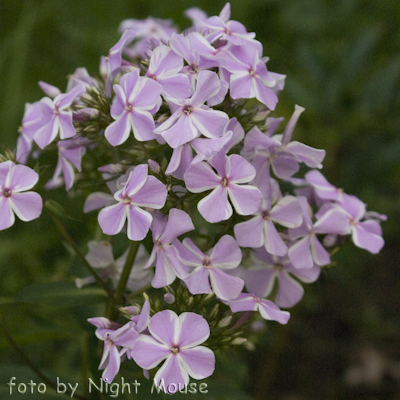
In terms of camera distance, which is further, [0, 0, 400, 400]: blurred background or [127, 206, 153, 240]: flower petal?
[0, 0, 400, 400]: blurred background

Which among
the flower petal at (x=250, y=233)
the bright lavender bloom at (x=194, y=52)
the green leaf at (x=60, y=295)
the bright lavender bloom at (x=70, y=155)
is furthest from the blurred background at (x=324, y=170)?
the bright lavender bloom at (x=194, y=52)

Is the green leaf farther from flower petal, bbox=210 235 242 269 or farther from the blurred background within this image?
flower petal, bbox=210 235 242 269

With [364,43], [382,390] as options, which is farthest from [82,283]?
[382,390]

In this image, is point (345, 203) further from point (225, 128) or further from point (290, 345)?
point (290, 345)

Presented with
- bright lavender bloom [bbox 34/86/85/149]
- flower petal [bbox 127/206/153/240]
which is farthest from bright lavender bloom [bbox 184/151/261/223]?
bright lavender bloom [bbox 34/86/85/149]

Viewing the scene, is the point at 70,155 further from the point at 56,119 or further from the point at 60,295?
the point at 60,295

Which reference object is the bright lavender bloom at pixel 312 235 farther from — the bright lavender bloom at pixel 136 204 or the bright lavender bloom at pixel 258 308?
the bright lavender bloom at pixel 136 204


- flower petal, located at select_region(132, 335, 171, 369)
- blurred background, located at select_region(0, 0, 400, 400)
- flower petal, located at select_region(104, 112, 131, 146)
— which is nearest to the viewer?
flower petal, located at select_region(132, 335, 171, 369)
